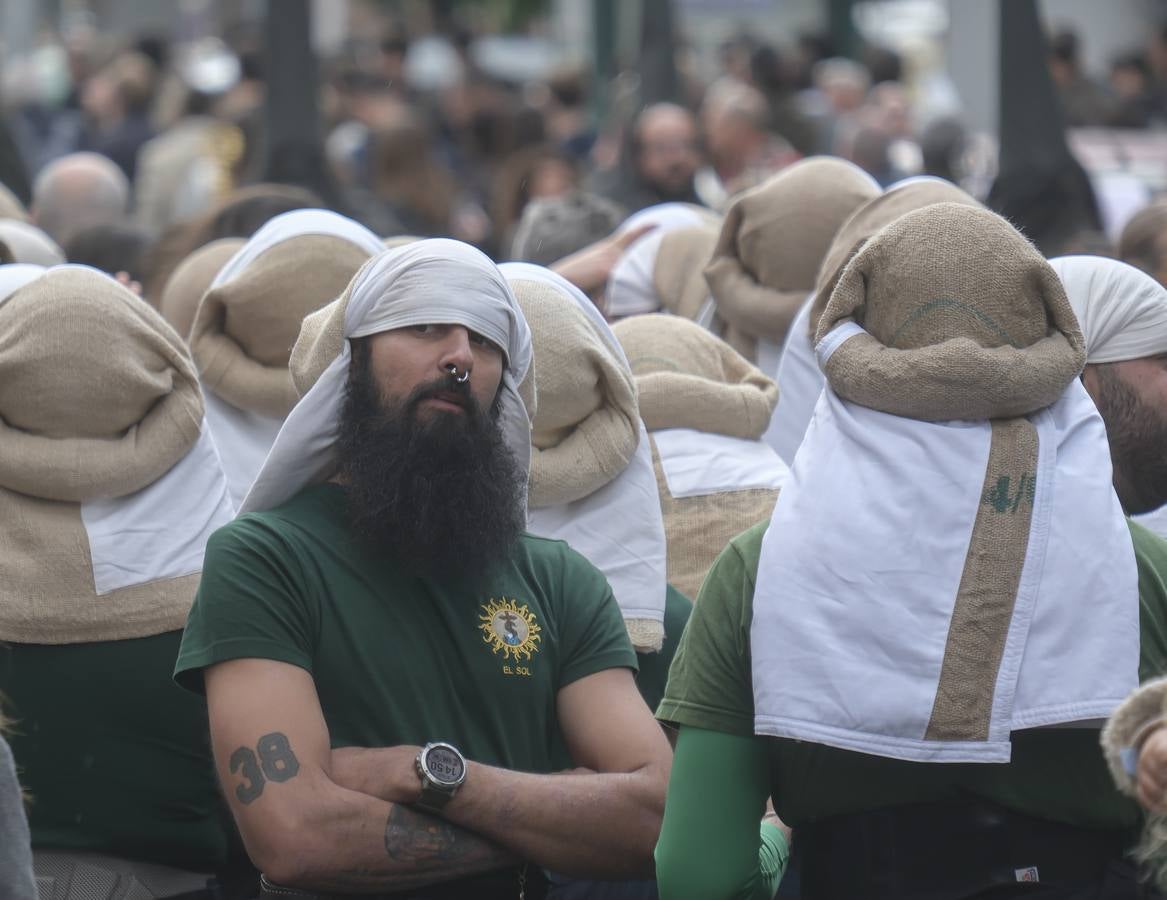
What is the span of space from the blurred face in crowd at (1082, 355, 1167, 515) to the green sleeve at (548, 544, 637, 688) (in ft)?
3.35

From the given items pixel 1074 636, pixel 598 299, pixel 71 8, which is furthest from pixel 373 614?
pixel 71 8

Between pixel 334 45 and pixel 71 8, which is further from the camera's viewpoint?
pixel 71 8

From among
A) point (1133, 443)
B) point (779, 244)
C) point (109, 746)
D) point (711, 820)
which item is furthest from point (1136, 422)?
point (779, 244)

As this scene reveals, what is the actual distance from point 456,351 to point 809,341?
2059 mm

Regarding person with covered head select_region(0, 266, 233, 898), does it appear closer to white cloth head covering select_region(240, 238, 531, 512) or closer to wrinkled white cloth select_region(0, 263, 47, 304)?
wrinkled white cloth select_region(0, 263, 47, 304)

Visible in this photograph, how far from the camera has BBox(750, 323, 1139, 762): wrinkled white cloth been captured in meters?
3.05

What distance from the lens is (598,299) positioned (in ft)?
23.3

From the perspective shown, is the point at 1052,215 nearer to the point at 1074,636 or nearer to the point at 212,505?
the point at 212,505

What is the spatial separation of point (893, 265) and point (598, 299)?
3.91 metres

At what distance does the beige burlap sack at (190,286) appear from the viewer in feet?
19.9

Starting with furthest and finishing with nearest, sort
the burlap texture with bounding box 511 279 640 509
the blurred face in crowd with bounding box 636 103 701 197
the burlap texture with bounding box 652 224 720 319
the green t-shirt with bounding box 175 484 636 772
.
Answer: the blurred face in crowd with bounding box 636 103 701 197 → the burlap texture with bounding box 652 224 720 319 → the burlap texture with bounding box 511 279 640 509 → the green t-shirt with bounding box 175 484 636 772

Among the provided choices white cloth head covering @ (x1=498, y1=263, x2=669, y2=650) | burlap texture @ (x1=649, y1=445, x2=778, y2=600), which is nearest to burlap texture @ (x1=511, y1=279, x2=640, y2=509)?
white cloth head covering @ (x1=498, y1=263, x2=669, y2=650)

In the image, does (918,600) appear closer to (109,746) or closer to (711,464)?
(711,464)

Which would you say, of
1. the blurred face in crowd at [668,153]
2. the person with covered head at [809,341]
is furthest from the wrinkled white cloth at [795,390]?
Answer: the blurred face in crowd at [668,153]
